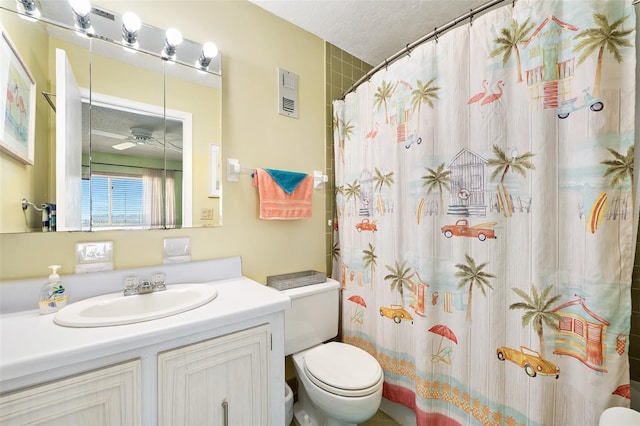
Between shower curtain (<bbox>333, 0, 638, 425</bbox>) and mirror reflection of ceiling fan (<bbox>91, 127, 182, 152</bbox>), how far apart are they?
1.21 metres

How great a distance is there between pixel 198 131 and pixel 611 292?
187cm

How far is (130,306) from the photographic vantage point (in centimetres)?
112

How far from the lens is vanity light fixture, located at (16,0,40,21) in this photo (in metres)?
1.07

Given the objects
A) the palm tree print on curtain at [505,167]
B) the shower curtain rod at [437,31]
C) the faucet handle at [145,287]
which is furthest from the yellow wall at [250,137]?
the palm tree print on curtain at [505,167]

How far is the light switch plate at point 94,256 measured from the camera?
1.15m

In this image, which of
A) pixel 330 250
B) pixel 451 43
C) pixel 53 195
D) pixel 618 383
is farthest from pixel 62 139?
pixel 618 383

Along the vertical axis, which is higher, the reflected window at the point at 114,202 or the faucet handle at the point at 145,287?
the reflected window at the point at 114,202

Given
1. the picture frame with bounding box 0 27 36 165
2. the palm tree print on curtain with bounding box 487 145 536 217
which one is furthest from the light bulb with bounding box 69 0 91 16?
the palm tree print on curtain with bounding box 487 145 536 217

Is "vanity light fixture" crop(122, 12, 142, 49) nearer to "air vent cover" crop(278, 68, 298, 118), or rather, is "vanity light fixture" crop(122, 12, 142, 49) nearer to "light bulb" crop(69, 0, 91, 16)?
"light bulb" crop(69, 0, 91, 16)

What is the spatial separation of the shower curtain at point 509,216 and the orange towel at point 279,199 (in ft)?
1.57

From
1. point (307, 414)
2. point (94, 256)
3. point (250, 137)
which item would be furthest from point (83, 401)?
point (250, 137)

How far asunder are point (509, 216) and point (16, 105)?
6.62ft

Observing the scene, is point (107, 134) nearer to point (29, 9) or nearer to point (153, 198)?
point (153, 198)

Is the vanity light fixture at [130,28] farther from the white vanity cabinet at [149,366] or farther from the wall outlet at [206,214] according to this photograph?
the white vanity cabinet at [149,366]
